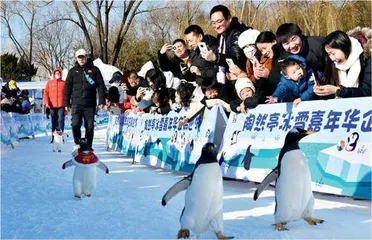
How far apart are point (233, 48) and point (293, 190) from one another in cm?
327

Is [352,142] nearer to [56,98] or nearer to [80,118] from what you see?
[80,118]

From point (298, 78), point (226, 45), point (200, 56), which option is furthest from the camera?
point (200, 56)

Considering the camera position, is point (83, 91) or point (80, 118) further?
point (80, 118)

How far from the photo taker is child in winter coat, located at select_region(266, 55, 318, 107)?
5.19 m

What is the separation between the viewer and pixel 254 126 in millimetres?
5762

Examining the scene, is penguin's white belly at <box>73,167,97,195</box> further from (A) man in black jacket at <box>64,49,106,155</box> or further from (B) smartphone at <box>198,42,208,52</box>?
(A) man in black jacket at <box>64,49,106,155</box>

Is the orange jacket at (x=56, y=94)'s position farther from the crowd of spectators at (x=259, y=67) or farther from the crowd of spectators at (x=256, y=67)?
the crowd of spectators at (x=259, y=67)

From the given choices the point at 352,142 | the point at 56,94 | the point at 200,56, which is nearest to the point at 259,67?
the point at 200,56

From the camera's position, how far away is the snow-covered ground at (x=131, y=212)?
11.8ft

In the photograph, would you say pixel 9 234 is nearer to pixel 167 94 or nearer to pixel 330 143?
pixel 330 143

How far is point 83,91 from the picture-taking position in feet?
28.6

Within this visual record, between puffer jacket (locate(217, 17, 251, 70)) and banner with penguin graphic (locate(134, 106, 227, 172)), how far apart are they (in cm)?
63

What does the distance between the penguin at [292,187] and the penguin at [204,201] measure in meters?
0.41

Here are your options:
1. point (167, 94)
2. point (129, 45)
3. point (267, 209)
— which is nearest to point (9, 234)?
point (267, 209)
